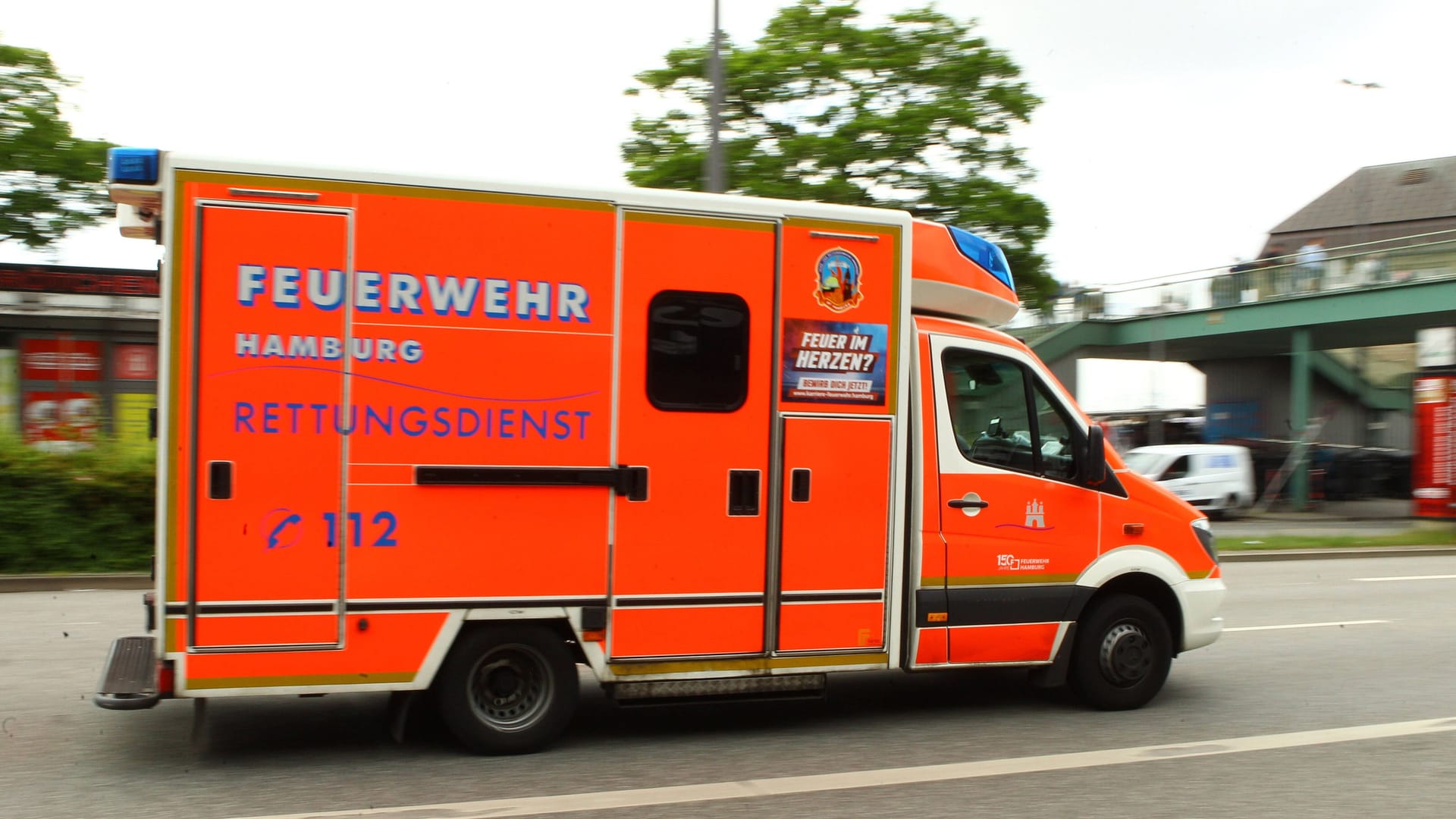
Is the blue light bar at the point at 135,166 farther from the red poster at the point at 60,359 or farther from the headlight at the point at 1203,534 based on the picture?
the red poster at the point at 60,359

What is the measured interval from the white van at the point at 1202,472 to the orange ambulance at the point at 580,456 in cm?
2024

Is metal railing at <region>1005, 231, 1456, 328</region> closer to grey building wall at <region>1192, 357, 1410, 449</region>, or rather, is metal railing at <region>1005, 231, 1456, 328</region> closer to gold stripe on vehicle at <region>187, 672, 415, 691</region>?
grey building wall at <region>1192, 357, 1410, 449</region>

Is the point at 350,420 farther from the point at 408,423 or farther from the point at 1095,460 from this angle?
the point at 1095,460

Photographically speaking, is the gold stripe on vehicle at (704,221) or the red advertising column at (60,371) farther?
the red advertising column at (60,371)

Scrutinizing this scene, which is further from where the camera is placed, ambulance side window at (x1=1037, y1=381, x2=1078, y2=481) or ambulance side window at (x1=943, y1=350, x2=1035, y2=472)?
ambulance side window at (x1=1037, y1=381, x2=1078, y2=481)

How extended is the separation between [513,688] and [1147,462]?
74.4ft

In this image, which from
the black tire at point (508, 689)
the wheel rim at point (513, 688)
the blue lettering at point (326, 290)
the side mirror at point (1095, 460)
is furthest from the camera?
the side mirror at point (1095, 460)

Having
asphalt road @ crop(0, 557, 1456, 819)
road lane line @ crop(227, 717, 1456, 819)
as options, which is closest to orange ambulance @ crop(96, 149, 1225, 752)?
asphalt road @ crop(0, 557, 1456, 819)

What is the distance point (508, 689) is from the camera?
5957 mm

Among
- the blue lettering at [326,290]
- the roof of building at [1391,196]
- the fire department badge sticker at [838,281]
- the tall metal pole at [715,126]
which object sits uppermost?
the roof of building at [1391,196]

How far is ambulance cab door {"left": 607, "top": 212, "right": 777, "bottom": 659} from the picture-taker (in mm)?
5996

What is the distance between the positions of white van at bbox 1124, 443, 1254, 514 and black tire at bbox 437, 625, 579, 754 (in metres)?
21.9

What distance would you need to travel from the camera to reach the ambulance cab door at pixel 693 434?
600cm

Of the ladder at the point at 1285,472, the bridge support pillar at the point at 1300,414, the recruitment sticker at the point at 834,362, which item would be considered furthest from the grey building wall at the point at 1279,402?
the recruitment sticker at the point at 834,362
